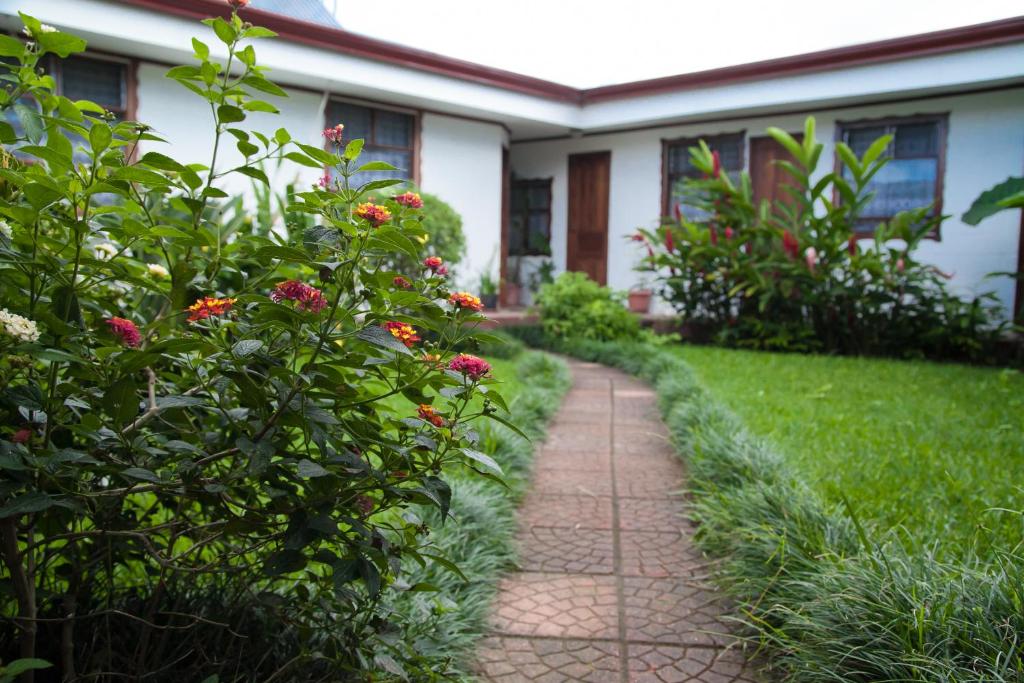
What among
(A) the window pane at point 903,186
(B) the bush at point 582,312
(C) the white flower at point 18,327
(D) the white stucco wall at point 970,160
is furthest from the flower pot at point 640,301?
(C) the white flower at point 18,327

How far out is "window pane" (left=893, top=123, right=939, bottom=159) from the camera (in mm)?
9219

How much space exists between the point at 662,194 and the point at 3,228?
10.5m

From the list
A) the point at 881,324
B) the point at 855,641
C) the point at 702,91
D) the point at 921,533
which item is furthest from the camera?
the point at 702,91

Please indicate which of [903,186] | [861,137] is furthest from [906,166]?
[861,137]

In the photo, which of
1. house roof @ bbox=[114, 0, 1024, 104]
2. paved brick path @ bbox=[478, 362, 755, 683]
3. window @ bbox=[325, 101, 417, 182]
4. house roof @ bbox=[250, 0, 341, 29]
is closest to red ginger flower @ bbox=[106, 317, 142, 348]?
paved brick path @ bbox=[478, 362, 755, 683]

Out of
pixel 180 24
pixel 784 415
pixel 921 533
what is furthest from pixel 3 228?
pixel 180 24

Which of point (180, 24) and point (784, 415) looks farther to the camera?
point (180, 24)

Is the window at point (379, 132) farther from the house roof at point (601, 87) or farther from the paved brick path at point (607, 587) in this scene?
the paved brick path at point (607, 587)

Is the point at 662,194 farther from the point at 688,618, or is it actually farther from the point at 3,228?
the point at 3,228

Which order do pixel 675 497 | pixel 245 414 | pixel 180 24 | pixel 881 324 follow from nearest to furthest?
1. pixel 245 414
2. pixel 675 497
3. pixel 180 24
4. pixel 881 324

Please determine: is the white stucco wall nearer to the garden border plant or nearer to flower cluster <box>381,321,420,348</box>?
the garden border plant

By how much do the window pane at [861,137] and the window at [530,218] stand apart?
4.41 metres

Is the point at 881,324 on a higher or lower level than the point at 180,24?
lower

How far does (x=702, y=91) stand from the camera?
9992 millimetres
